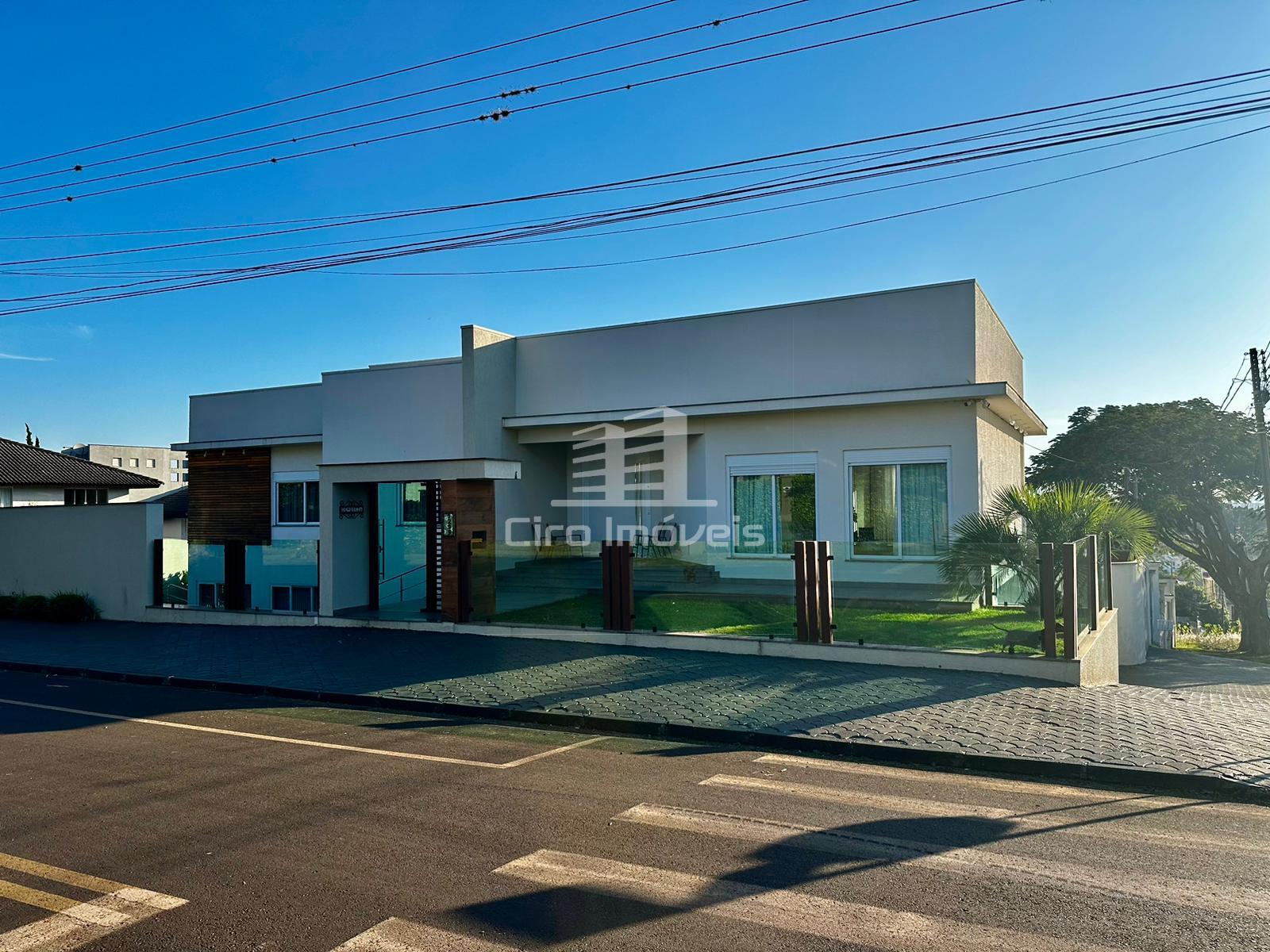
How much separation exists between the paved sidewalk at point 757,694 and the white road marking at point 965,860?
231 centimetres

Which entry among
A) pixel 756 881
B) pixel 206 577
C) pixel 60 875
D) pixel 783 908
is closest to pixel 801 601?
pixel 756 881

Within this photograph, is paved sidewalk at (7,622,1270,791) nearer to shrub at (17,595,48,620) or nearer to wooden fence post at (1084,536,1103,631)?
wooden fence post at (1084,536,1103,631)

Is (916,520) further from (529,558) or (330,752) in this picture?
(330,752)

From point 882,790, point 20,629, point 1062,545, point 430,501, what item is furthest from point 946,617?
point 20,629

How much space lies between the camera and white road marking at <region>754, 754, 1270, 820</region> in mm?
6637

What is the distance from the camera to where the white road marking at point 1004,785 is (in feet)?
21.8

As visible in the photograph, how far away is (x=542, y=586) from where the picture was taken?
1480 cm

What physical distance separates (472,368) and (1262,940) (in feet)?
59.0

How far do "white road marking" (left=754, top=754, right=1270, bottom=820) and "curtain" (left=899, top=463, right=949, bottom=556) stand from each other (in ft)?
32.0

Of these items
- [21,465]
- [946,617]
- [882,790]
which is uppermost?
[21,465]

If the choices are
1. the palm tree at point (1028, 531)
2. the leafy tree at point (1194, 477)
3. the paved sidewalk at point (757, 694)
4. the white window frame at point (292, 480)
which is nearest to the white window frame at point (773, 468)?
the palm tree at point (1028, 531)

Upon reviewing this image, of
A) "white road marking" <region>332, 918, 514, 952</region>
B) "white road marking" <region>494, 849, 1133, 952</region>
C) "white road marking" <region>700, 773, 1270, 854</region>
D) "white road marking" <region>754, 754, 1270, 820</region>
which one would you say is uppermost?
"white road marking" <region>332, 918, 514, 952</region>

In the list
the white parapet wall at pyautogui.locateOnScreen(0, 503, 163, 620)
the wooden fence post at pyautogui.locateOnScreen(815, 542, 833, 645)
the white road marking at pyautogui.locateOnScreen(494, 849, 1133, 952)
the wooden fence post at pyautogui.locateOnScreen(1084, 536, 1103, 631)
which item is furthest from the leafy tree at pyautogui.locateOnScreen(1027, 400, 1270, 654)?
the white road marking at pyautogui.locateOnScreen(494, 849, 1133, 952)

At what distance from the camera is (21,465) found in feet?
106
